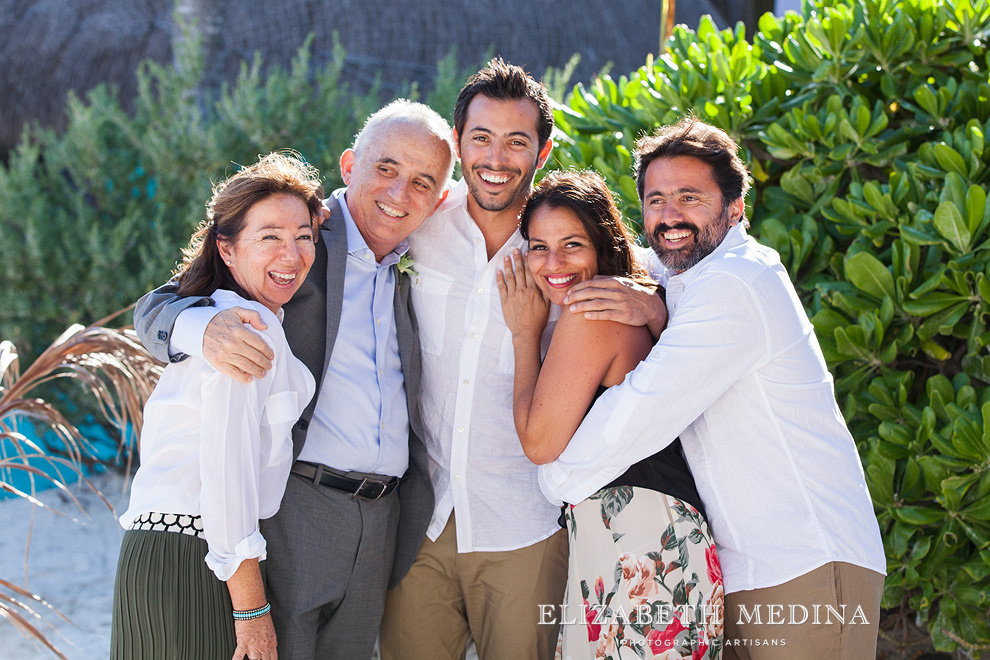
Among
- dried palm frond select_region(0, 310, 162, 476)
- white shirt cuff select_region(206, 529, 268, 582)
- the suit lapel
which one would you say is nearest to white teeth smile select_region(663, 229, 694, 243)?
the suit lapel

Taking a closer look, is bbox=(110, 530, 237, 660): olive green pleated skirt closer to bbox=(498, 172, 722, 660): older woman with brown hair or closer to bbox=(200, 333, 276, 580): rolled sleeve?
bbox=(200, 333, 276, 580): rolled sleeve

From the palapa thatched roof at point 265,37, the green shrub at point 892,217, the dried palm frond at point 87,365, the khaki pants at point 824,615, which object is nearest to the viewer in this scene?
the khaki pants at point 824,615

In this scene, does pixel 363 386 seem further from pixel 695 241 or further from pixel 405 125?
pixel 695 241

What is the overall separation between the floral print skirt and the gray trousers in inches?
26.1

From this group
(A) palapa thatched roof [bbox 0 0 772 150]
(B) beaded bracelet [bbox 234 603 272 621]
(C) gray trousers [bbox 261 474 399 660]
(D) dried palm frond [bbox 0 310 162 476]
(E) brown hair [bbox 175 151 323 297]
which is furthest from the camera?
(A) palapa thatched roof [bbox 0 0 772 150]

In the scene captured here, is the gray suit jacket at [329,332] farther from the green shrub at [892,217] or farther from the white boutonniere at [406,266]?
the green shrub at [892,217]

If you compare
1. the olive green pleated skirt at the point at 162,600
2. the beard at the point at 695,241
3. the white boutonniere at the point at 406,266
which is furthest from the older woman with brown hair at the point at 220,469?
the beard at the point at 695,241

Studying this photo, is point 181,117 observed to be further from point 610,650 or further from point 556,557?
point 610,650

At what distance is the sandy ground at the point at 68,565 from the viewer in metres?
4.18

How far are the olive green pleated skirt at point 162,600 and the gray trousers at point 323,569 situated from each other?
0.29 metres

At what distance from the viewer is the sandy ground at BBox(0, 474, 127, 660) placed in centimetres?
418

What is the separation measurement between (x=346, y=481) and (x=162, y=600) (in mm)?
585

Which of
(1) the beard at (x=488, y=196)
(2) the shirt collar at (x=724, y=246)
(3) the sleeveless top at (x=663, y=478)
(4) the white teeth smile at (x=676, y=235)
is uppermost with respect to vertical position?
(1) the beard at (x=488, y=196)

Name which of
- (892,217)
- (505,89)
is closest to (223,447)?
(505,89)
